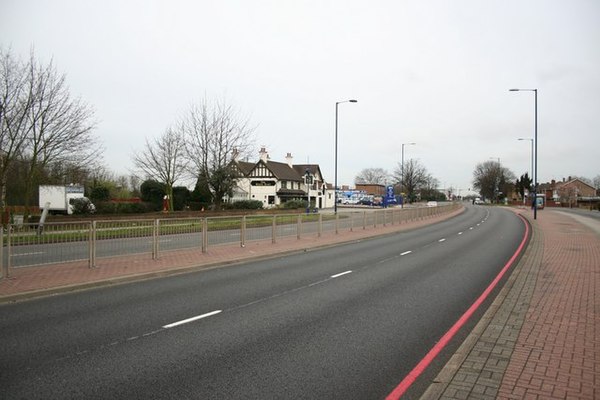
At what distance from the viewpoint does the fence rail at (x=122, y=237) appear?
394 inches

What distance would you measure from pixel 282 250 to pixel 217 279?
5448 mm

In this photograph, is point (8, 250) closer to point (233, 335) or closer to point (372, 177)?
point (233, 335)

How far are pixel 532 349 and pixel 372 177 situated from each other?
6975 inches

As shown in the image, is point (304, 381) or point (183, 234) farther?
point (183, 234)

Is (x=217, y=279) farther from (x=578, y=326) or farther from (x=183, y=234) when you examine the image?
(x=578, y=326)

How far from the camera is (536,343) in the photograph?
18.0 feet

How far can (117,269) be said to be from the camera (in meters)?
11.1

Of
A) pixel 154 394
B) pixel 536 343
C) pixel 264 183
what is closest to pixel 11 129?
pixel 154 394

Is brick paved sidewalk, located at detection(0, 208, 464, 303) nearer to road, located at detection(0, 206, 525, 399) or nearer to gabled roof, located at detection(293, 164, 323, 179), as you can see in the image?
road, located at detection(0, 206, 525, 399)

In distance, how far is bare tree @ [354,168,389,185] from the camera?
7049 inches

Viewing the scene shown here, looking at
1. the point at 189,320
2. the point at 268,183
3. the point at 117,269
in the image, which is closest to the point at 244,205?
the point at 268,183

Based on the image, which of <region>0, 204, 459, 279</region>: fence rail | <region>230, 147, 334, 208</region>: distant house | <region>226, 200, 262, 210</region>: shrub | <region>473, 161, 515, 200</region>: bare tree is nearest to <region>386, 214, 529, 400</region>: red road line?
<region>0, 204, 459, 279</region>: fence rail

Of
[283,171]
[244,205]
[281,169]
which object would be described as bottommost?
[244,205]

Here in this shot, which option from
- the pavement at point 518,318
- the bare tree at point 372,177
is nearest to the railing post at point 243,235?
the pavement at point 518,318
